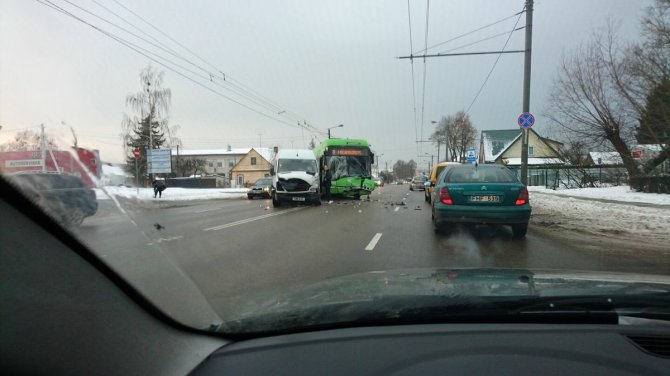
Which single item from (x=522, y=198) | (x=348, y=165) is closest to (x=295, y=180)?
(x=348, y=165)

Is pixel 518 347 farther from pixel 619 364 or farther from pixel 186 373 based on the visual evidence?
pixel 186 373

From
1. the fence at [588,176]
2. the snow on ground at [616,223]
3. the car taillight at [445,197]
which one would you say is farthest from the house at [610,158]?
the car taillight at [445,197]

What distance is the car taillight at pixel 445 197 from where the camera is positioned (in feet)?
28.4

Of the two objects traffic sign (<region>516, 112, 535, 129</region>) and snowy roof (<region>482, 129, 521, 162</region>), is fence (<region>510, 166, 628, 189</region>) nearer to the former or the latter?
traffic sign (<region>516, 112, 535, 129</region>)

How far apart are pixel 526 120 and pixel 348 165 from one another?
990 centimetres

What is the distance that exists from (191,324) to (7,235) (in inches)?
41.8

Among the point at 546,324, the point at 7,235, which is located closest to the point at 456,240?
the point at 546,324

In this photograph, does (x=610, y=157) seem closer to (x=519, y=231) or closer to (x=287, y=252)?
(x=519, y=231)

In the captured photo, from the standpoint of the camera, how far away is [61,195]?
1747mm

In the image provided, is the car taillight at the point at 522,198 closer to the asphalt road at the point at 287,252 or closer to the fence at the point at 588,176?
the asphalt road at the point at 287,252

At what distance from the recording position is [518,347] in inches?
77.8

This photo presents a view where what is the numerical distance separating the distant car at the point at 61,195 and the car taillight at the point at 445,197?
7.33 meters

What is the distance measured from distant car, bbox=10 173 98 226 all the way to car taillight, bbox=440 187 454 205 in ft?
24.0

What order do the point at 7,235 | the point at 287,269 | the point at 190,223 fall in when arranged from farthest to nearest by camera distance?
the point at 190,223 < the point at 287,269 < the point at 7,235
